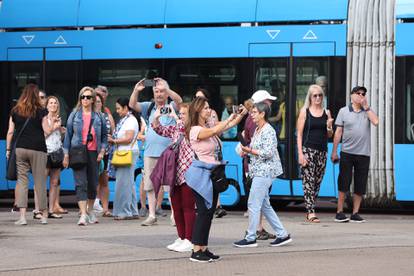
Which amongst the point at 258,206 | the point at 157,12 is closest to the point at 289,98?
the point at 157,12

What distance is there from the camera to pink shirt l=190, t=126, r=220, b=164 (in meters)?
11.1

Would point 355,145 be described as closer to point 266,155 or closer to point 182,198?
point 266,155

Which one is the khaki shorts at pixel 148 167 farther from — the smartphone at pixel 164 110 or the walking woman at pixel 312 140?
the walking woman at pixel 312 140

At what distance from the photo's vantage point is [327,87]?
16.7 m

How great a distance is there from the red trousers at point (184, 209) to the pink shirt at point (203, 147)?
0.45 meters

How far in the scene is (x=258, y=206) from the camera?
11867mm

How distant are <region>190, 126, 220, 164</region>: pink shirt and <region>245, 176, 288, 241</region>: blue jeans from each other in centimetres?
91

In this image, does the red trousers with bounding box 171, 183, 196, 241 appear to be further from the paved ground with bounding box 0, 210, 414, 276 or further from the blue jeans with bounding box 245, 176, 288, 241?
the blue jeans with bounding box 245, 176, 288, 241

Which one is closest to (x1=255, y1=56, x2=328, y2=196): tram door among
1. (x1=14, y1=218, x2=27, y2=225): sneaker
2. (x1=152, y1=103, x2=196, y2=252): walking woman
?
(x1=14, y1=218, x2=27, y2=225): sneaker

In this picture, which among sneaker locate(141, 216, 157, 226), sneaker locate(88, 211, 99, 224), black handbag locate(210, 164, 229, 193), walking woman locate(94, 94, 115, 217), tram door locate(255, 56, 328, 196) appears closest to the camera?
black handbag locate(210, 164, 229, 193)

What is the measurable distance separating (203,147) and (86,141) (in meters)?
3.84

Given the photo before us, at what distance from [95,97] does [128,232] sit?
6.94ft

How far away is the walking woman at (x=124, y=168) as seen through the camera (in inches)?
610

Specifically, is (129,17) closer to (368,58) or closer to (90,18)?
(90,18)
